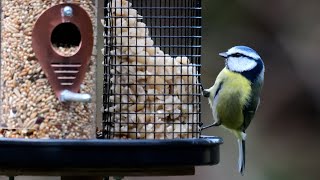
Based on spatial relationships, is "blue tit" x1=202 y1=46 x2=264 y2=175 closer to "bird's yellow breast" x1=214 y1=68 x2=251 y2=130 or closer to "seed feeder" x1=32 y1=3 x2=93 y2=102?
"bird's yellow breast" x1=214 y1=68 x2=251 y2=130

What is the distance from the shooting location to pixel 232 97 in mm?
7074

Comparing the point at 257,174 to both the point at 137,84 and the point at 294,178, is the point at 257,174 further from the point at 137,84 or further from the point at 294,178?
the point at 137,84

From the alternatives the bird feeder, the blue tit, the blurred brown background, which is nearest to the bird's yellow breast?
the blue tit

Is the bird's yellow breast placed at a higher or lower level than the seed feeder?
lower

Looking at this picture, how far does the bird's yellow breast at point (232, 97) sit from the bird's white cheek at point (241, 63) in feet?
0.16

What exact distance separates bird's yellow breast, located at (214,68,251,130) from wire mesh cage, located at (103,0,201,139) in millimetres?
866

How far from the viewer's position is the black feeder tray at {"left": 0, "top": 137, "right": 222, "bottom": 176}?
5.43 meters

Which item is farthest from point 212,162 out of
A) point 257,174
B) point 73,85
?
point 257,174

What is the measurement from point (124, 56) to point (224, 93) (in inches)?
48.2

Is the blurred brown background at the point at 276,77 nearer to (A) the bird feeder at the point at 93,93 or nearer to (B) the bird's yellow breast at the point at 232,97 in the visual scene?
(B) the bird's yellow breast at the point at 232,97

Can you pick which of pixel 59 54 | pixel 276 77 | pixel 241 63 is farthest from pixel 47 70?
pixel 276 77

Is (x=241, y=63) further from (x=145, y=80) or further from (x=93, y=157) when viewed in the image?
(x=93, y=157)

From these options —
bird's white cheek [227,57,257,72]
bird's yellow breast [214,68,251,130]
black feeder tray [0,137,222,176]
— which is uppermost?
bird's white cheek [227,57,257,72]

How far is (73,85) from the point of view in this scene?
5789mm
